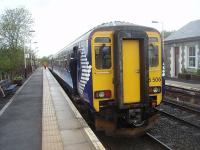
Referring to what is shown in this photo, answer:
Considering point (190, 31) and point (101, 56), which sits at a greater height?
point (190, 31)

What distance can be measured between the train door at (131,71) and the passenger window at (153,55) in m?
0.65

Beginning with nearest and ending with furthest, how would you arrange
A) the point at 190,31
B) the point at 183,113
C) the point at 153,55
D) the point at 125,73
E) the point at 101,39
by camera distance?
1. the point at 125,73
2. the point at 101,39
3. the point at 153,55
4. the point at 183,113
5. the point at 190,31

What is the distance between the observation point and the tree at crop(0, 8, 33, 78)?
2630 centimetres

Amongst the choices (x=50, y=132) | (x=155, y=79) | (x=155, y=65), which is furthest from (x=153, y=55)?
(x=50, y=132)

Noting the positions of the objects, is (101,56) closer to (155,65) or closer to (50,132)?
(155,65)

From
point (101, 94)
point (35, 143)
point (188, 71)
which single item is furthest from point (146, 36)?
point (188, 71)

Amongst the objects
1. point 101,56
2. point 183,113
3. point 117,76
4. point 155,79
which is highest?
point 101,56

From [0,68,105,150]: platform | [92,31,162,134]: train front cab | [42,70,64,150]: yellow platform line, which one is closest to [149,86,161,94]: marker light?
[92,31,162,134]: train front cab

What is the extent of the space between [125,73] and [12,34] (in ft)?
68.0

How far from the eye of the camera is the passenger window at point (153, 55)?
9.24 meters

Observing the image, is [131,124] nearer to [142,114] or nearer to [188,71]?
[142,114]

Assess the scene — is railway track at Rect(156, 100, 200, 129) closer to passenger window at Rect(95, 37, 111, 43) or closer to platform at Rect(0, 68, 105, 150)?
platform at Rect(0, 68, 105, 150)

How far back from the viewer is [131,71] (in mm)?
8695

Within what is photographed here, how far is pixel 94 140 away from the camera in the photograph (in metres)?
7.79
